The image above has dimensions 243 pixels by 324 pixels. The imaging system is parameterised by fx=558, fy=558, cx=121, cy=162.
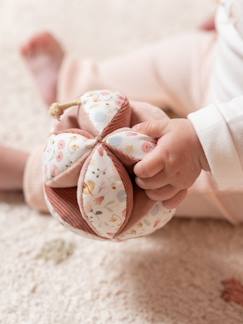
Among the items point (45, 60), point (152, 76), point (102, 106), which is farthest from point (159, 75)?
point (102, 106)

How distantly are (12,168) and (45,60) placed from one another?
0.29 m

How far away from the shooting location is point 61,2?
4.04 ft

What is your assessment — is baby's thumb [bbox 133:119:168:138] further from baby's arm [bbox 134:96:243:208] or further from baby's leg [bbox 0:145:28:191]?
baby's leg [bbox 0:145:28:191]

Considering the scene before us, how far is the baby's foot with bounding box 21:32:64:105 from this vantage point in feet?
3.15

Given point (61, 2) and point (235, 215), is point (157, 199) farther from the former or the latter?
point (61, 2)

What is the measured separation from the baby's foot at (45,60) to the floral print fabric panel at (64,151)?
0.40m

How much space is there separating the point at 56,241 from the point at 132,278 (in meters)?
0.12

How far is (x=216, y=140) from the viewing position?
56 cm

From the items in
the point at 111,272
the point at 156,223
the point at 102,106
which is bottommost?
the point at 111,272

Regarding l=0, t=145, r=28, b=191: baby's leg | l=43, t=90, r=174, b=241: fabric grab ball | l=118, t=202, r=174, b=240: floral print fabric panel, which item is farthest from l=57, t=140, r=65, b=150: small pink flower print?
l=0, t=145, r=28, b=191: baby's leg

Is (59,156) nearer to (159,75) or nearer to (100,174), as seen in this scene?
(100,174)

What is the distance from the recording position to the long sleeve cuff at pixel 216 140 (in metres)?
0.56

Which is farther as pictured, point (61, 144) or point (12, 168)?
point (12, 168)

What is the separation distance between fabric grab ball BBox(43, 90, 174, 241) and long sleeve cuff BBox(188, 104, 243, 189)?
53 millimetres
